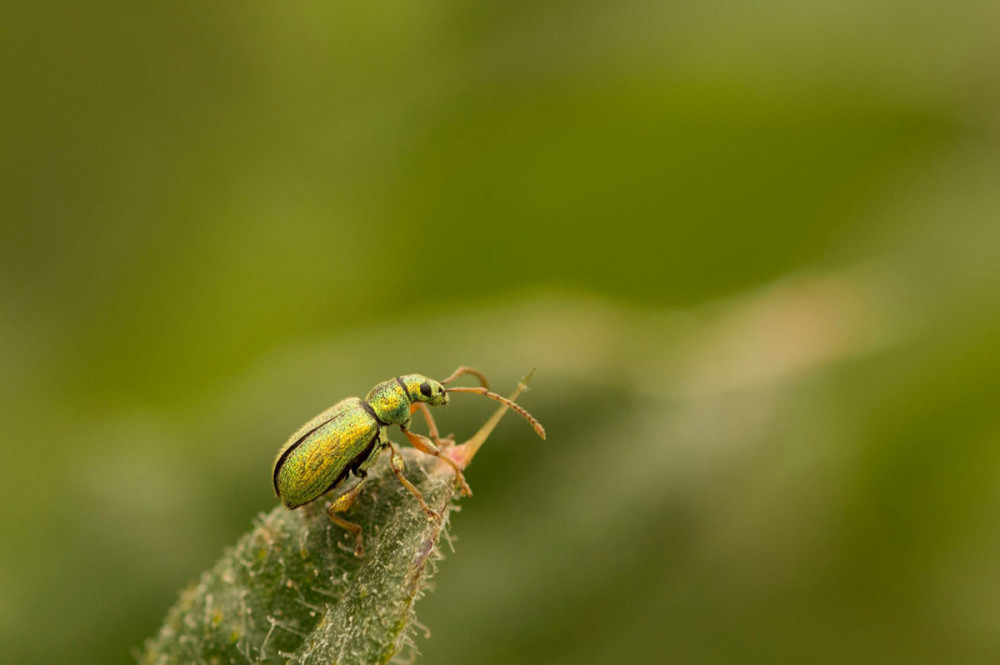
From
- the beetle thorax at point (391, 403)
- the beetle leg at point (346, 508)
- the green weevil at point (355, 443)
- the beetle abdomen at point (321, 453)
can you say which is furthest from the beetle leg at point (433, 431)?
the beetle leg at point (346, 508)

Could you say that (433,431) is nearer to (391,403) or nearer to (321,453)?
(391,403)

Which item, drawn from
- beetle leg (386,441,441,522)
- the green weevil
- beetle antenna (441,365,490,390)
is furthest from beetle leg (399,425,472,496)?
beetle antenna (441,365,490,390)

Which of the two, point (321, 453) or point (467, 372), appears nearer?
point (321, 453)

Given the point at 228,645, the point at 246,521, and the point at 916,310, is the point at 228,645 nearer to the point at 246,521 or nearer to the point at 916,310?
the point at 246,521

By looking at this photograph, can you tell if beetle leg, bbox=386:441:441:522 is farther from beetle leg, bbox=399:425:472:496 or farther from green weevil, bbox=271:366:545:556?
beetle leg, bbox=399:425:472:496

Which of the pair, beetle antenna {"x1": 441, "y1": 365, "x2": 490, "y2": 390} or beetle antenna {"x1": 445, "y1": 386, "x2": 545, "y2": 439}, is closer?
beetle antenna {"x1": 445, "y1": 386, "x2": 545, "y2": 439}

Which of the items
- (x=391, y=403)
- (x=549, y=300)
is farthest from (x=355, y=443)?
(x=549, y=300)
